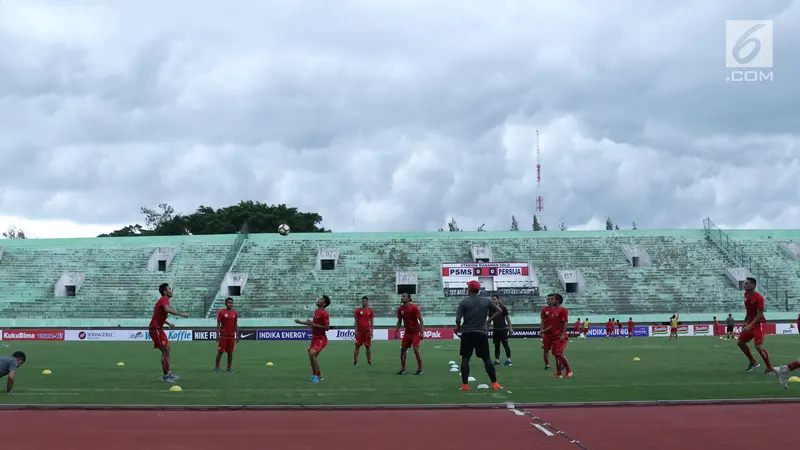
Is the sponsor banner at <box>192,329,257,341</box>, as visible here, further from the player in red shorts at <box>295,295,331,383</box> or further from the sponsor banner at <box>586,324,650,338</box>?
the player in red shorts at <box>295,295,331,383</box>

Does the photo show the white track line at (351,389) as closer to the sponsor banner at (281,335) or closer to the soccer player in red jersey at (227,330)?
the soccer player in red jersey at (227,330)

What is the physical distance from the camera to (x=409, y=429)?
1012 centimetres

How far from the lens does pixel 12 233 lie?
357 ft

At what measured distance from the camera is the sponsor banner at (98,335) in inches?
1852

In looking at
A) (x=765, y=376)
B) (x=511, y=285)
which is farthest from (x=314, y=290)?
(x=765, y=376)

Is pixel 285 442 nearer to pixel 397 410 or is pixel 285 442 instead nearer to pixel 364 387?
pixel 397 410

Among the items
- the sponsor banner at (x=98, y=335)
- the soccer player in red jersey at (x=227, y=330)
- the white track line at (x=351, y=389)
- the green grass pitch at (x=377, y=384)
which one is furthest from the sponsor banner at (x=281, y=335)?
the white track line at (x=351, y=389)

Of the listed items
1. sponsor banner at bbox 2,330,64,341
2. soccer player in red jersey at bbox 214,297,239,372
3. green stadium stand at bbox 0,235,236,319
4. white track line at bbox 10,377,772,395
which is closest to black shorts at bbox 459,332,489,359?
white track line at bbox 10,377,772,395

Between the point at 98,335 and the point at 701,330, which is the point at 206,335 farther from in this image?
the point at 701,330

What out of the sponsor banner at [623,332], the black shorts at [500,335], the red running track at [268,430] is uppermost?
the black shorts at [500,335]

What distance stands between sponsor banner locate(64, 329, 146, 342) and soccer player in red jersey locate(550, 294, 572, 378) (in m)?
35.3

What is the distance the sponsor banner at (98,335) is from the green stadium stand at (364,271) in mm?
1165

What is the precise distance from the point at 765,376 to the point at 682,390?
3.61m

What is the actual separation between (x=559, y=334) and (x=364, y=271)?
137ft
